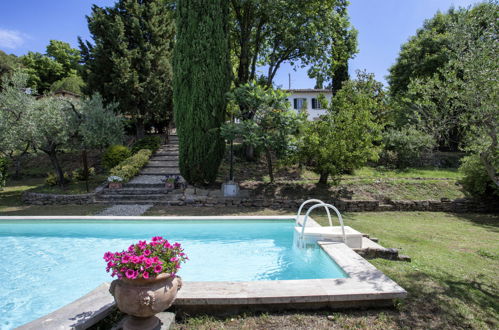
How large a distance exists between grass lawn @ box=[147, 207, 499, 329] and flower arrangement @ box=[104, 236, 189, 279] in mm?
867

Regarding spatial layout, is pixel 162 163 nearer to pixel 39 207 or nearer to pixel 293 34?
pixel 39 207

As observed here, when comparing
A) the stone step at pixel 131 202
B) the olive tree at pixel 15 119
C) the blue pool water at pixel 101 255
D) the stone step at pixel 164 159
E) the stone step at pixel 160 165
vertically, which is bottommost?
the blue pool water at pixel 101 255

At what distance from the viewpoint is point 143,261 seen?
108 inches

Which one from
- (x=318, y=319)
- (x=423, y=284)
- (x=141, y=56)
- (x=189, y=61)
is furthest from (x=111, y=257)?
(x=141, y=56)

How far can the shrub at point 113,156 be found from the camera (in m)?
15.5

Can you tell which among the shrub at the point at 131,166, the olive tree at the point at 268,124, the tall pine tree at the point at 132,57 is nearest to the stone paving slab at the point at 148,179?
the shrub at the point at 131,166

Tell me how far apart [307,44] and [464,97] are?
35.6ft

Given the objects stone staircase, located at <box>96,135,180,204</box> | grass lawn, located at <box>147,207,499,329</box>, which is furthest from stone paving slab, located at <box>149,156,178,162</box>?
grass lawn, located at <box>147,207,499,329</box>

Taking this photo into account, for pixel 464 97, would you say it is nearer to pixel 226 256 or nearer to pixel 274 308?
pixel 274 308

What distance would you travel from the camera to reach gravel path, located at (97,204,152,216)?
9.88 metres

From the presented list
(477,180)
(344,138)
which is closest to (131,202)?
(344,138)

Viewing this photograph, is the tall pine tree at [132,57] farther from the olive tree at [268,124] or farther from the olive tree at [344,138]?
the olive tree at [344,138]

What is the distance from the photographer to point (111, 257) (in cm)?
283

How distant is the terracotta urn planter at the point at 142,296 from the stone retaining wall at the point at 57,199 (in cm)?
1013
